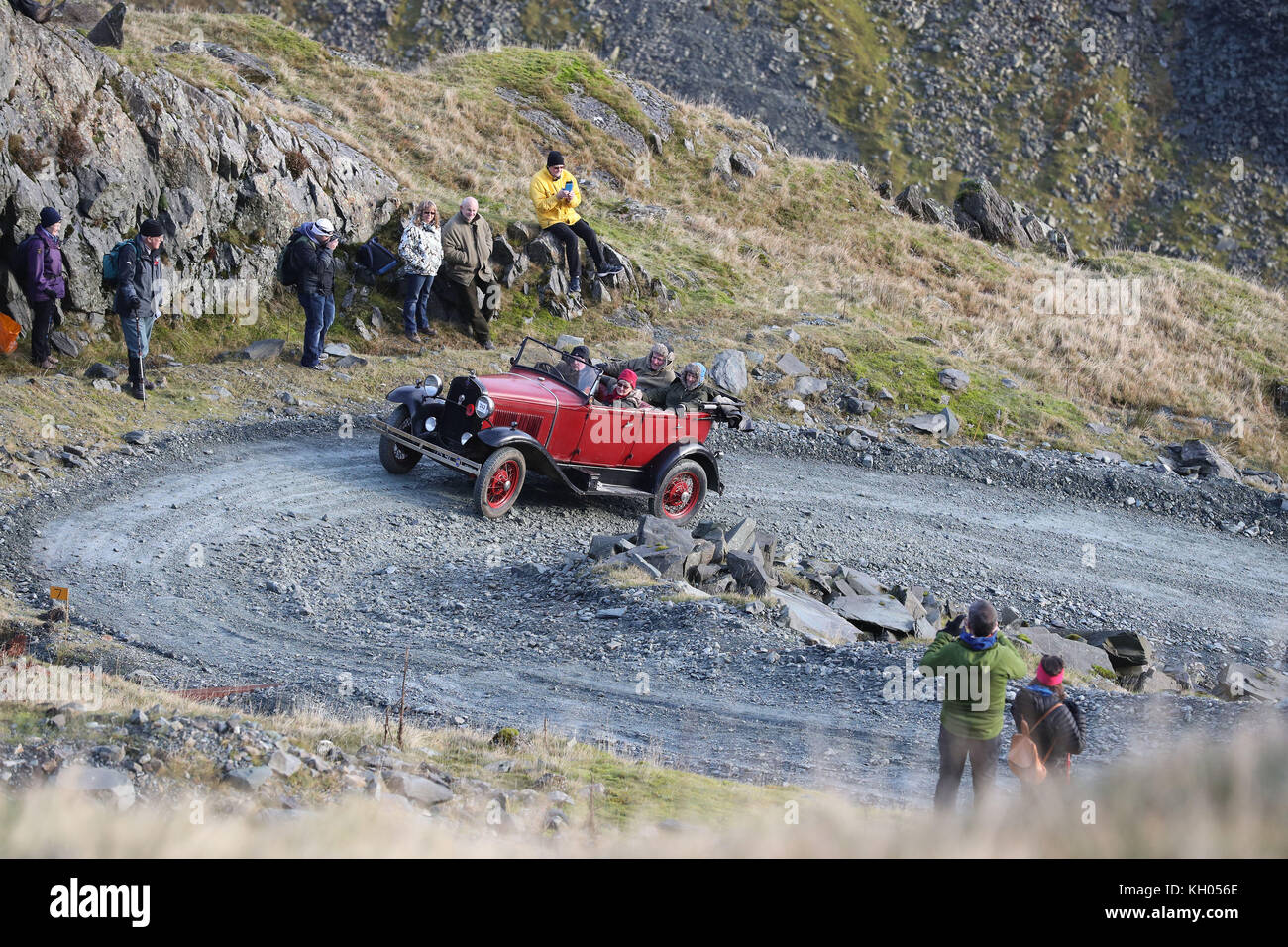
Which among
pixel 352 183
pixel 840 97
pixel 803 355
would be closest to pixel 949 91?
pixel 840 97

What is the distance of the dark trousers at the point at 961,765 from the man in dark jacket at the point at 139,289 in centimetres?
1187

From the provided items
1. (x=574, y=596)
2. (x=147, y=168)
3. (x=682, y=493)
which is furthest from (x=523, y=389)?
(x=147, y=168)

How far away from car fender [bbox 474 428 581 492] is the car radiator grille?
0.10 meters

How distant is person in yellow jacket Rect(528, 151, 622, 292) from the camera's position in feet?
64.5

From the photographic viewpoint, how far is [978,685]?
21.3 ft

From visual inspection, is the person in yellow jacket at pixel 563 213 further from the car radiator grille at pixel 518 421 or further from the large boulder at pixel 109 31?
the car radiator grille at pixel 518 421

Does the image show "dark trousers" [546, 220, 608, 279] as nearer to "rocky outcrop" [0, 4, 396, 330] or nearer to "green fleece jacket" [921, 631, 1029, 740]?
"rocky outcrop" [0, 4, 396, 330]

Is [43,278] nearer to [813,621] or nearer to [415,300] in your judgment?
[415,300]

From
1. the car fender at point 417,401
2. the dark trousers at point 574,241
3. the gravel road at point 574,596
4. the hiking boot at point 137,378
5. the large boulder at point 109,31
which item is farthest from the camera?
the dark trousers at point 574,241

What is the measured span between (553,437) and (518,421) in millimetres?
521

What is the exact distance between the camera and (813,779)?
7.79 metres

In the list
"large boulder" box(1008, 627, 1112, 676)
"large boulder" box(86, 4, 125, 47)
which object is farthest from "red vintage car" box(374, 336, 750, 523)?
"large boulder" box(86, 4, 125, 47)

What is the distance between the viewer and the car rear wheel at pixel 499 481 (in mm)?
12500

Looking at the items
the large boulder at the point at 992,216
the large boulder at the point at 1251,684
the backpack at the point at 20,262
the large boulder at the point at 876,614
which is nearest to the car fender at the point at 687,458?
the large boulder at the point at 876,614
